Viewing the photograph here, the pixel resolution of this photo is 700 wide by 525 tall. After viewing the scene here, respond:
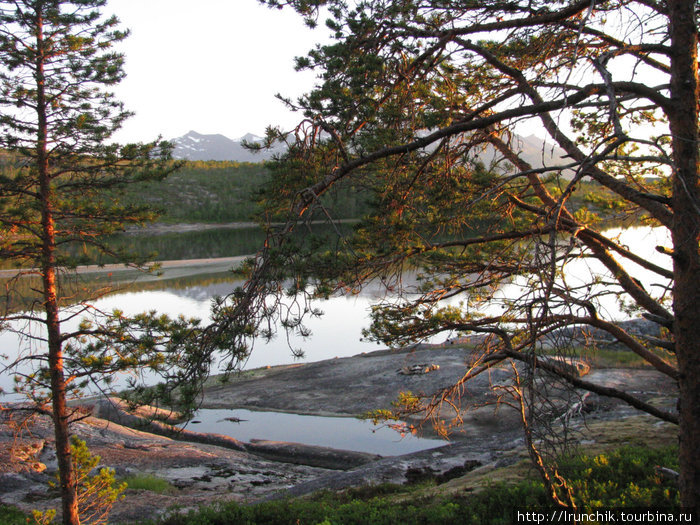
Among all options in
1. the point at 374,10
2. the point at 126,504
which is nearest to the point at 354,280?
the point at 374,10

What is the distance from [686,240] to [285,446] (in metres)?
11.8

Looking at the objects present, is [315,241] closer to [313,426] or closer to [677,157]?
[677,157]

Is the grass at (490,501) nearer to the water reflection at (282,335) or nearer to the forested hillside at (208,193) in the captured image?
the water reflection at (282,335)

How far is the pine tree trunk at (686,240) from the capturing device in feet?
14.5

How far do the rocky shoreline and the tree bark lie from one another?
0.95 meters

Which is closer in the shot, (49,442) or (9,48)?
(9,48)

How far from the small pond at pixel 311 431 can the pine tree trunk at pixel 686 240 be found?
9.90m

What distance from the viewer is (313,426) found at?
15.8m

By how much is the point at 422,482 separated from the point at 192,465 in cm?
590

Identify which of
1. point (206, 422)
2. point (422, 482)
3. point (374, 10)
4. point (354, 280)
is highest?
point (374, 10)

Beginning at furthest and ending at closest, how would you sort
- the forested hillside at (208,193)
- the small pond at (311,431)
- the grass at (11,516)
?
1. the forested hillside at (208,193)
2. the small pond at (311,431)
3. the grass at (11,516)

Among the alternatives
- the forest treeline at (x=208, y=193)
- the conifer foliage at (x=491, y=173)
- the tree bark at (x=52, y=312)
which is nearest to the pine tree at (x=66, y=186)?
the tree bark at (x=52, y=312)

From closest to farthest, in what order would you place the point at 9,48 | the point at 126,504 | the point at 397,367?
1. the point at 9,48
2. the point at 126,504
3. the point at 397,367

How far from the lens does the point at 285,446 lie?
46.5 ft
